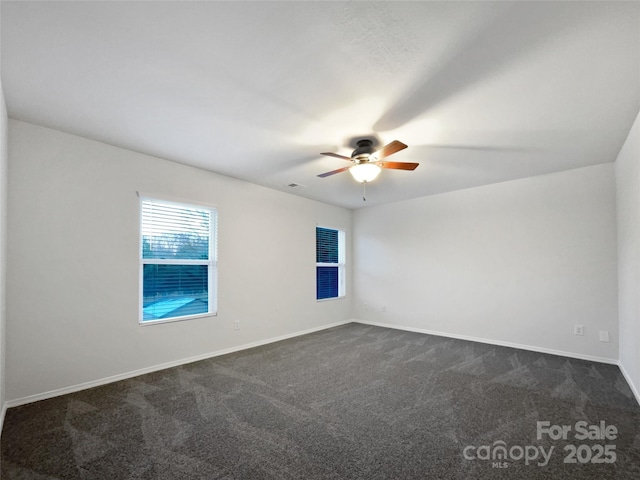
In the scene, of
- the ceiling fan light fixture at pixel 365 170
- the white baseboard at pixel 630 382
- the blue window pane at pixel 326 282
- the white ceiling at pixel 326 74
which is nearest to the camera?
the white ceiling at pixel 326 74

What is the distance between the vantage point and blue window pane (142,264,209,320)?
3.47 metres

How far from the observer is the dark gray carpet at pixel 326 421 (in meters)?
1.77

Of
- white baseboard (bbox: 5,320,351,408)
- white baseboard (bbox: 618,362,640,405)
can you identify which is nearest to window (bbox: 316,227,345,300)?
white baseboard (bbox: 5,320,351,408)

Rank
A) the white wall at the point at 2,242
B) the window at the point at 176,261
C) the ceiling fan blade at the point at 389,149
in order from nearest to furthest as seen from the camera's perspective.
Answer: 1. the white wall at the point at 2,242
2. the ceiling fan blade at the point at 389,149
3. the window at the point at 176,261

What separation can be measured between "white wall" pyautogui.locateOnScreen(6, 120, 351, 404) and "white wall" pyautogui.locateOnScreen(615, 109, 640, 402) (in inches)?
175

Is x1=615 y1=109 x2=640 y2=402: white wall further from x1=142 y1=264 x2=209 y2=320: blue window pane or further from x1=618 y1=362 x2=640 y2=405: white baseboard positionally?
x1=142 y1=264 x2=209 y2=320: blue window pane

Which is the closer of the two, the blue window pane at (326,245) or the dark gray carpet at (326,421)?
the dark gray carpet at (326,421)

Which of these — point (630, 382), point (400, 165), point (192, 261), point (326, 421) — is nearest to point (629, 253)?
point (630, 382)

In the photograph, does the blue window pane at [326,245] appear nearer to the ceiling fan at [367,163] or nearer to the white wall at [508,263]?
the white wall at [508,263]

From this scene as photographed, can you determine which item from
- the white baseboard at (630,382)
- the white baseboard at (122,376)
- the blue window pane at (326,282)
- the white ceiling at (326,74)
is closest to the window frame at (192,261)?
the white baseboard at (122,376)

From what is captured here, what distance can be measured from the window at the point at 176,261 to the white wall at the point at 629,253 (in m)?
4.63

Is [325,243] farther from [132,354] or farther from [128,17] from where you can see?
[128,17]

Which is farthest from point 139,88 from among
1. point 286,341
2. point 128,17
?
point 286,341

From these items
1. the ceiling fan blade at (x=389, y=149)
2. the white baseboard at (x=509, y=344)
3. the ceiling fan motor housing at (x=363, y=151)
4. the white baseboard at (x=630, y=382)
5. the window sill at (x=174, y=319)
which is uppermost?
the ceiling fan motor housing at (x=363, y=151)
